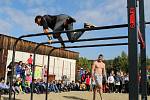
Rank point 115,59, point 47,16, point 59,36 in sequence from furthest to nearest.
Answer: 1. point 115,59
2. point 47,16
3. point 59,36

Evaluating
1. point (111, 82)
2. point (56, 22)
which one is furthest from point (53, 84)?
point (56, 22)

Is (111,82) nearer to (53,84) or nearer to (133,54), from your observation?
(53,84)

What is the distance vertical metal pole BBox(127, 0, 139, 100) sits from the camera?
12.6 ft

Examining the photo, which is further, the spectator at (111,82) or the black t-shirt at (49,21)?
the spectator at (111,82)

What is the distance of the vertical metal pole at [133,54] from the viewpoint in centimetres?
385

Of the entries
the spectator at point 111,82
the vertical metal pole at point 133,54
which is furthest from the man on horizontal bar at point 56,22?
the spectator at point 111,82

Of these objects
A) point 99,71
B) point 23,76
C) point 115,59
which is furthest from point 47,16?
point 115,59

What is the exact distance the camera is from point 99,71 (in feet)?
29.0

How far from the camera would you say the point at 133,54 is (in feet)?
12.7

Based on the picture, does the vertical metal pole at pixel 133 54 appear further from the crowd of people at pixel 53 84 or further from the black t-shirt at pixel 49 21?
the crowd of people at pixel 53 84

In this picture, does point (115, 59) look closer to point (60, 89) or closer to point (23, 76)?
point (60, 89)

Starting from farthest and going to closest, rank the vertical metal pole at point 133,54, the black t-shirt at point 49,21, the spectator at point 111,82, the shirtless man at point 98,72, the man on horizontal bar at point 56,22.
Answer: the spectator at point 111,82, the shirtless man at point 98,72, the black t-shirt at point 49,21, the man on horizontal bar at point 56,22, the vertical metal pole at point 133,54

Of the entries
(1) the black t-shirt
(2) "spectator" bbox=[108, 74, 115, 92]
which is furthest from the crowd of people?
(1) the black t-shirt

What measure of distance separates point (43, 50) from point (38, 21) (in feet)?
45.7
